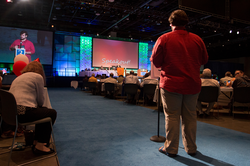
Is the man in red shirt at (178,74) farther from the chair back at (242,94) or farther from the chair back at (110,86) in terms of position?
the chair back at (110,86)

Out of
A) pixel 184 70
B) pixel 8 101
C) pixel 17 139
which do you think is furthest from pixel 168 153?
pixel 17 139

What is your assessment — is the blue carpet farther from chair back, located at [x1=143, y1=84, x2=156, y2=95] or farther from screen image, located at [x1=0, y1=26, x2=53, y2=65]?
screen image, located at [x1=0, y1=26, x2=53, y2=65]

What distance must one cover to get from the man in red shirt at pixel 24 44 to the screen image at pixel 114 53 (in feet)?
16.0

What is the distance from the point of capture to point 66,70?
15195 millimetres

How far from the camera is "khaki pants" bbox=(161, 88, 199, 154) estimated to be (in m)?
1.96

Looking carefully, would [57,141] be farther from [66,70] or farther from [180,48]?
[66,70]

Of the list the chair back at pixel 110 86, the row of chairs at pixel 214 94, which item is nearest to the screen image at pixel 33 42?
the chair back at pixel 110 86

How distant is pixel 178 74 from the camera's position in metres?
1.91

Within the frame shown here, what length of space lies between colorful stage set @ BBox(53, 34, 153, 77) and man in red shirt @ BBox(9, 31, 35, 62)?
1.97 meters

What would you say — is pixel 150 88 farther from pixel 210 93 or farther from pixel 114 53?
pixel 114 53

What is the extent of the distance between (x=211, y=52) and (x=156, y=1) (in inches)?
468

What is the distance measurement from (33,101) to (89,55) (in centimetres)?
1418

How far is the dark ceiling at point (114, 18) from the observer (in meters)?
11.0

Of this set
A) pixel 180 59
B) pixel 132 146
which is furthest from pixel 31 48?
pixel 180 59
